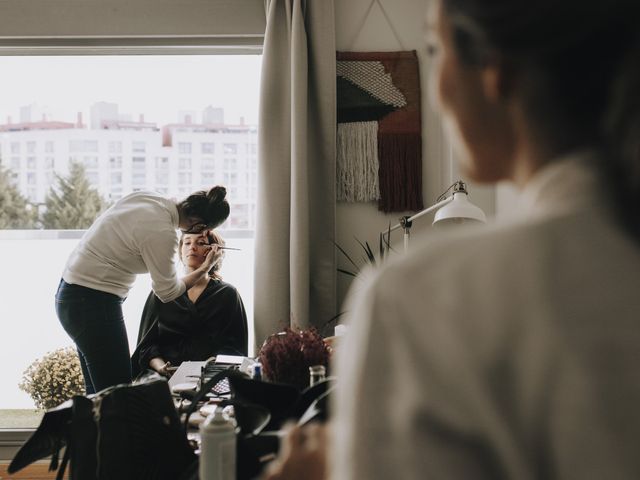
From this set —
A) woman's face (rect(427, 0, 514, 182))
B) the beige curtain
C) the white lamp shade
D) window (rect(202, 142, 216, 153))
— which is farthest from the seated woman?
woman's face (rect(427, 0, 514, 182))

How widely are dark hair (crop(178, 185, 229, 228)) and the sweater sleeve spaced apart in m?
0.13

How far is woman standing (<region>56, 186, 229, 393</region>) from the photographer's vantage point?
7.64 ft

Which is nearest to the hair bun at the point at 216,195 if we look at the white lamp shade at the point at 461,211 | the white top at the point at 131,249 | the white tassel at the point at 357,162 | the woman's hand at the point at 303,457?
the white top at the point at 131,249

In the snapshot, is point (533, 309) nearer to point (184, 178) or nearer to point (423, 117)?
point (423, 117)

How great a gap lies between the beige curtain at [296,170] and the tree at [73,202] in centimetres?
89

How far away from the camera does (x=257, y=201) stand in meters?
2.80

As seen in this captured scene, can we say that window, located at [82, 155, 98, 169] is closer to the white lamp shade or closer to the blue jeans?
the blue jeans

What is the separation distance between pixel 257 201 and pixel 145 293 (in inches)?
30.2

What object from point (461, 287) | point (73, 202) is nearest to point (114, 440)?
point (461, 287)

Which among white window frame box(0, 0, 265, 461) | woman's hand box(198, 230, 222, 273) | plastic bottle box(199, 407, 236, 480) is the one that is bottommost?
plastic bottle box(199, 407, 236, 480)

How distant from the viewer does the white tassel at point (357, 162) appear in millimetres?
2848

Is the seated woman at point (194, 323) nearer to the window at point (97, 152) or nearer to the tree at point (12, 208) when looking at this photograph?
the window at point (97, 152)

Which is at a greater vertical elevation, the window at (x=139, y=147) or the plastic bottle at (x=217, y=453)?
the window at (x=139, y=147)

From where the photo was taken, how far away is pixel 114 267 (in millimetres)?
2393
